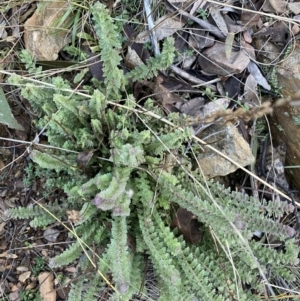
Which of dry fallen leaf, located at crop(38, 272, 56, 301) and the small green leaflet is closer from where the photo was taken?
the small green leaflet

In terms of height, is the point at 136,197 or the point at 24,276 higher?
the point at 136,197

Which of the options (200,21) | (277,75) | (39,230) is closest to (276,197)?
(277,75)

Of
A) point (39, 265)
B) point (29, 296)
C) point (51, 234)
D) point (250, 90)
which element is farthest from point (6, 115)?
point (250, 90)

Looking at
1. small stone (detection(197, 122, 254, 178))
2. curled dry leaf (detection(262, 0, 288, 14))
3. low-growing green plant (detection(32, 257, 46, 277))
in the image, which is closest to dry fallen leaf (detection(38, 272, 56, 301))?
low-growing green plant (detection(32, 257, 46, 277))

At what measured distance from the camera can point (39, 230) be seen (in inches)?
72.8

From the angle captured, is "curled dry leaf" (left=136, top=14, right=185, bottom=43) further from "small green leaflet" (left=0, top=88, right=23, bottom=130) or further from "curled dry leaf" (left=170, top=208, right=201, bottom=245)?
"curled dry leaf" (left=170, top=208, right=201, bottom=245)

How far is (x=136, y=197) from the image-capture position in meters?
1.58

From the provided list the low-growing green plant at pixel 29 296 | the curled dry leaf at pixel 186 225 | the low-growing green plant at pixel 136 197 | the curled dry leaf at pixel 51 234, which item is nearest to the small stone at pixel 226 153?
the low-growing green plant at pixel 136 197

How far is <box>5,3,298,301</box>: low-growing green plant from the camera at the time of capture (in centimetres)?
146

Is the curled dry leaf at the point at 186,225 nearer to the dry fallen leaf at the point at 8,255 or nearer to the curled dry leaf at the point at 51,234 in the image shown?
the curled dry leaf at the point at 51,234

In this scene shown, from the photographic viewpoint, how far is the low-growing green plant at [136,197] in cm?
146

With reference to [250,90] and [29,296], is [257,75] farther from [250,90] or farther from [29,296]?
[29,296]

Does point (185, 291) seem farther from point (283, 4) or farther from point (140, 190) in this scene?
point (283, 4)

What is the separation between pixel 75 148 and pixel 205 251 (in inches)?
26.5
